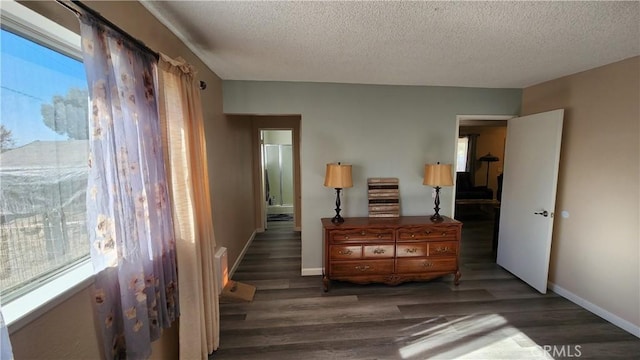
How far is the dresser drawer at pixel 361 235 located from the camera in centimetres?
278

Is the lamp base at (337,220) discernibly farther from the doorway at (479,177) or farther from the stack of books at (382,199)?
the doorway at (479,177)

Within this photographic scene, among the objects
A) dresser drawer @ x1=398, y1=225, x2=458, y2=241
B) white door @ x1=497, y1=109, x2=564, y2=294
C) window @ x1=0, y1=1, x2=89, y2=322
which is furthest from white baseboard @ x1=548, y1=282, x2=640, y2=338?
window @ x1=0, y1=1, x2=89, y2=322

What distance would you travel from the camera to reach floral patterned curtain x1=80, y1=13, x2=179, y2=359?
1116 millimetres

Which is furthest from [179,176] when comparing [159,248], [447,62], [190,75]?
[447,62]

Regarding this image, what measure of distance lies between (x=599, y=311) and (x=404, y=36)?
3129mm

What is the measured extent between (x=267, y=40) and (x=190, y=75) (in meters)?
0.62

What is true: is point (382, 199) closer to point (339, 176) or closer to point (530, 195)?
point (339, 176)

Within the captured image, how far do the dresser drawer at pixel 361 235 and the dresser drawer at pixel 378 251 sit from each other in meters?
0.08

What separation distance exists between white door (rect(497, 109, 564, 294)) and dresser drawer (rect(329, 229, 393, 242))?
1649 millimetres

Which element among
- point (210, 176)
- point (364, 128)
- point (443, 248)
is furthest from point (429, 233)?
point (210, 176)

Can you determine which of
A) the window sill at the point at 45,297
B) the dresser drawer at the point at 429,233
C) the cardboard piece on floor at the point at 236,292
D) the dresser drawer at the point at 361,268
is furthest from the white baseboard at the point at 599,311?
the window sill at the point at 45,297

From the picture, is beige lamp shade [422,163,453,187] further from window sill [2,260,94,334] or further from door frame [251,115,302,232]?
window sill [2,260,94,334]

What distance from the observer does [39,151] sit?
1.04 metres

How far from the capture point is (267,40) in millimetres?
1918
